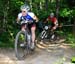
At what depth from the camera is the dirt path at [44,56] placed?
8.09 metres

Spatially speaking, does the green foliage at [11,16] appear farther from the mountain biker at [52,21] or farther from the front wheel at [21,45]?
the front wheel at [21,45]

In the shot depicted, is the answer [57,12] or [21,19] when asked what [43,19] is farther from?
[21,19]

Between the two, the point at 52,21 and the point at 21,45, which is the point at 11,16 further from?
the point at 21,45

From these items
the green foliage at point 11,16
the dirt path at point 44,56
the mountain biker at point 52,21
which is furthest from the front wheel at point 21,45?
the mountain biker at point 52,21

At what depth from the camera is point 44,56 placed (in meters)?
8.88

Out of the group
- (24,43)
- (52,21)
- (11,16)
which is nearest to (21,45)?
(24,43)

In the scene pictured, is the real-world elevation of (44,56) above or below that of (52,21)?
below

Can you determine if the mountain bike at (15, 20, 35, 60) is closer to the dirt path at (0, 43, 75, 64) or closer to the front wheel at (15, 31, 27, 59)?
the front wheel at (15, 31, 27, 59)

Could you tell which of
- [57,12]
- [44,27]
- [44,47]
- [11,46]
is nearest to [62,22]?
[57,12]

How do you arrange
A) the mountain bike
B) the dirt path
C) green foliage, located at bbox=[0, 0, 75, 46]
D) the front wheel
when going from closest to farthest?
the dirt path → the front wheel → the mountain bike → green foliage, located at bbox=[0, 0, 75, 46]

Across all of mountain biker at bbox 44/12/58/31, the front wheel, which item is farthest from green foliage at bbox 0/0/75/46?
the front wheel

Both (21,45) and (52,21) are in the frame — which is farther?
(52,21)

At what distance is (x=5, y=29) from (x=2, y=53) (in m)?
2.05

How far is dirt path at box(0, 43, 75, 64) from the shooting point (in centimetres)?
809
